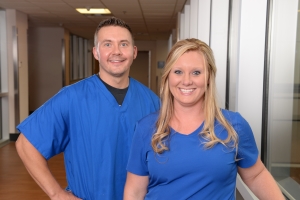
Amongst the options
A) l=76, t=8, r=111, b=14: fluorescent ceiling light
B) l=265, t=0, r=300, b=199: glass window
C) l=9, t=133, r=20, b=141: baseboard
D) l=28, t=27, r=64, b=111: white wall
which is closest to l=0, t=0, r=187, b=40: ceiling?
l=76, t=8, r=111, b=14: fluorescent ceiling light

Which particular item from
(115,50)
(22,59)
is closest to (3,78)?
(22,59)

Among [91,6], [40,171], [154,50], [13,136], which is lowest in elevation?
[13,136]

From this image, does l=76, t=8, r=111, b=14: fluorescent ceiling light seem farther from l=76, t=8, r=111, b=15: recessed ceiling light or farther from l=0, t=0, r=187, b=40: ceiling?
l=0, t=0, r=187, b=40: ceiling

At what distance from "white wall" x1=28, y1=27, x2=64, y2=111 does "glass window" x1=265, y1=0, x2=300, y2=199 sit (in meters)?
9.15

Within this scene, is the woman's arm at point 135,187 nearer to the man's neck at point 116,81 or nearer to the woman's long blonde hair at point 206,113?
the woman's long blonde hair at point 206,113

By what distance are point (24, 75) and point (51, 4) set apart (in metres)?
1.77

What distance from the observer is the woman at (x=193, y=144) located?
1.25 meters

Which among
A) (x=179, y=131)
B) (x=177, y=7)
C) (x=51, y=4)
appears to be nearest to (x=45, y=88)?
(x=51, y=4)

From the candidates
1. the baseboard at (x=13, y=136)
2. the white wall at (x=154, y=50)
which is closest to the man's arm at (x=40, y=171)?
the baseboard at (x=13, y=136)

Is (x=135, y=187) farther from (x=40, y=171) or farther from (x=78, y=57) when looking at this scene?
(x=78, y=57)

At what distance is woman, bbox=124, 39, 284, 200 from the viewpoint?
1.25 meters

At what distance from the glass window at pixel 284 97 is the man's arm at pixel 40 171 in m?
1.12

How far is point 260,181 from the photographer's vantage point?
135 centimetres

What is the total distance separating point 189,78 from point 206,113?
138mm
